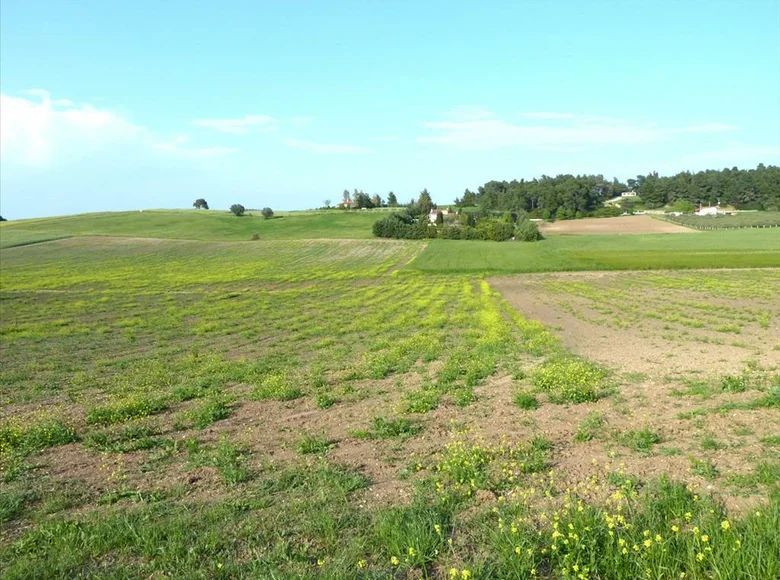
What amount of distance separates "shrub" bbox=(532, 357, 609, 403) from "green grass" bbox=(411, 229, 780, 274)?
4981 cm

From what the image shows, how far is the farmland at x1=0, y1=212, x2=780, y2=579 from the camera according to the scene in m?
5.92

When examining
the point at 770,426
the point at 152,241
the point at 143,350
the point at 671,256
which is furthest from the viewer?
the point at 152,241

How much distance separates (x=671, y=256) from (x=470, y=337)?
56.9m

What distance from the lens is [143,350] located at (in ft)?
76.5

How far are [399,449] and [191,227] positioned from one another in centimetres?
12707

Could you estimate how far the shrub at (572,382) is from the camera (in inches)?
471

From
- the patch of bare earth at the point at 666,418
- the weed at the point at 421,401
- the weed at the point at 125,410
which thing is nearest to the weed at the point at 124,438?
the weed at the point at 125,410

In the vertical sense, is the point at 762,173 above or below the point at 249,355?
above

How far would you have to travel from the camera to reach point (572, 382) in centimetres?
1296

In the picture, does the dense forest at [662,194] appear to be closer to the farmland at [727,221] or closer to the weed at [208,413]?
the farmland at [727,221]

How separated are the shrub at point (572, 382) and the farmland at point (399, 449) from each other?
0.23 ft

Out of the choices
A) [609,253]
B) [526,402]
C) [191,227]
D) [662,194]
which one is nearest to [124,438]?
[526,402]

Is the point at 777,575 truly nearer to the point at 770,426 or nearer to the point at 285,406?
the point at 770,426

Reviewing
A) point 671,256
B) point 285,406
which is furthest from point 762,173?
point 285,406
